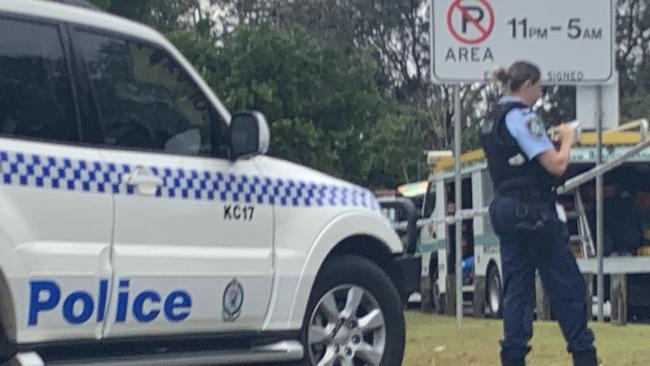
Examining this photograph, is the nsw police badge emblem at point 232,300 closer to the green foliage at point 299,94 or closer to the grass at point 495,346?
the grass at point 495,346

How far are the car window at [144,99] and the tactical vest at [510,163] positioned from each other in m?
1.54

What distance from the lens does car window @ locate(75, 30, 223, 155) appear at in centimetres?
710

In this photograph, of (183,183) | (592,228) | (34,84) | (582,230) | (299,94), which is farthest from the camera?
(299,94)

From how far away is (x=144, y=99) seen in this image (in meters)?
7.37

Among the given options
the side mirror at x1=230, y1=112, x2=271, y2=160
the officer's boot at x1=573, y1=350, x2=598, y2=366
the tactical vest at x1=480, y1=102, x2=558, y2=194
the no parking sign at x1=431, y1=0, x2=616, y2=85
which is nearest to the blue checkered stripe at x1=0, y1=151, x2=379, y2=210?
the side mirror at x1=230, y1=112, x2=271, y2=160

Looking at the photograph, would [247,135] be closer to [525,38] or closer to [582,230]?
[525,38]

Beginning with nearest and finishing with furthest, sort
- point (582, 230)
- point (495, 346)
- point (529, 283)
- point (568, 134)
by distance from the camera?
point (568, 134), point (529, 283), point (495, 346), point (582, 230)

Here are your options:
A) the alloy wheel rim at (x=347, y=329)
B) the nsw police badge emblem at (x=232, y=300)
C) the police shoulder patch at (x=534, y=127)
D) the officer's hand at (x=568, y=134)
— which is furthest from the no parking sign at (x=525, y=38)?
the nsw police badge emblem at (x=232, y=300)

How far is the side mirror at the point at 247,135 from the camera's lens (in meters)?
7.60

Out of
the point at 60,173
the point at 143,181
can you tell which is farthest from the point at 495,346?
the point at 60,173

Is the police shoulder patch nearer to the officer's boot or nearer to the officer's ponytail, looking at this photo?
the officer's ponytail

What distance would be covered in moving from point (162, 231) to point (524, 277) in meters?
2.20

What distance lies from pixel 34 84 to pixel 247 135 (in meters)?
1.26

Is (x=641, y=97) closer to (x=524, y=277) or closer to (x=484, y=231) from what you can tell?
(x=484, y=231)
